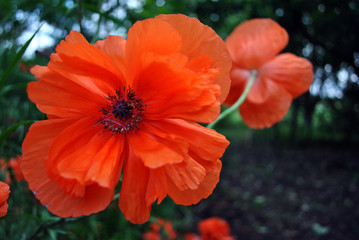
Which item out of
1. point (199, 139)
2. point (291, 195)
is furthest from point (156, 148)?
point (291, 195)

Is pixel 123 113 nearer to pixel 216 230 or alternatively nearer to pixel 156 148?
pixel 156 148

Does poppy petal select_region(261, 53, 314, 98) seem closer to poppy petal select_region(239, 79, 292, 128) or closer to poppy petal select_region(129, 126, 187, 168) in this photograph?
poppy petal select_region(239, 79, 292, 128)

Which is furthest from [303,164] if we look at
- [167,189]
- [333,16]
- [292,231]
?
[167,189]

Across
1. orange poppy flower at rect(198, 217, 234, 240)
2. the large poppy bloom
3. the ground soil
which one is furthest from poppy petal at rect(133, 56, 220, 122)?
the ground soil

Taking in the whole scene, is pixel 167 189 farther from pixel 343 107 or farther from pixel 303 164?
pixel 343 107

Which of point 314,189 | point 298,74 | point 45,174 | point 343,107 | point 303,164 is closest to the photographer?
point 45,174

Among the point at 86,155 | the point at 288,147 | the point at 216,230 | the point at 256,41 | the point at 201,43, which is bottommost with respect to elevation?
the point at 288,147
